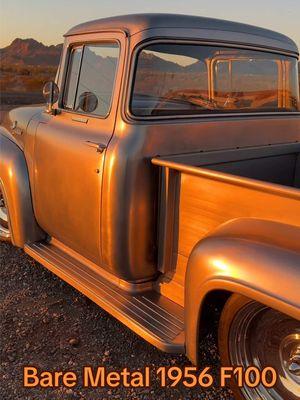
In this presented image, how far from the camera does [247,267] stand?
1.68 metres

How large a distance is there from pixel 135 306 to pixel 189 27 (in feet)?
5.44

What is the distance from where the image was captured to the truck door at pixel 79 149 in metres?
2.54

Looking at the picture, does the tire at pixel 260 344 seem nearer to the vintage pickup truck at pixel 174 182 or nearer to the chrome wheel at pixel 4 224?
the vintage pickup truck at pixel 174 182

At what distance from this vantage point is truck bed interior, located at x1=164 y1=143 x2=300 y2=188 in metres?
2.46

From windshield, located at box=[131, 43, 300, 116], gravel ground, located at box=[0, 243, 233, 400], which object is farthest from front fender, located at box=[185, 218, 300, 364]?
windshield, located at box=[131, 43, 300, 116]

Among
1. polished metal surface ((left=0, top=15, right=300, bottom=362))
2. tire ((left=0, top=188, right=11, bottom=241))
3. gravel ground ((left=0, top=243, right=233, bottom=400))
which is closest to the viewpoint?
polished metal surface ((left=0, top=15, right=300, bottom=362))

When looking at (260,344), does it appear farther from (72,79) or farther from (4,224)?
(4,224)

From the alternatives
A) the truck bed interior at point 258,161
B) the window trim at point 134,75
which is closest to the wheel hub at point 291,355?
the truck bed interior at point 258,161

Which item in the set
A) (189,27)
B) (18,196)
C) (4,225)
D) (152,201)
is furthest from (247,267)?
(4,225)

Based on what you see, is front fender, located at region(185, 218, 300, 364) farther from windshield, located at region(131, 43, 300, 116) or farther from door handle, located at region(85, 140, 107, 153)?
windshield, located at region(131, 43, 300, 116)

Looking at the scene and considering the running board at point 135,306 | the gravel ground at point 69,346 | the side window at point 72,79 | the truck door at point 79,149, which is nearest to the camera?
the running board at point 135,306

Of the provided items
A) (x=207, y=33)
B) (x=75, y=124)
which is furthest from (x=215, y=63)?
(x=75, y=124)

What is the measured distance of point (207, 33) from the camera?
263cm

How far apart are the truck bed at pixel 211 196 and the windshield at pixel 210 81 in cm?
38
